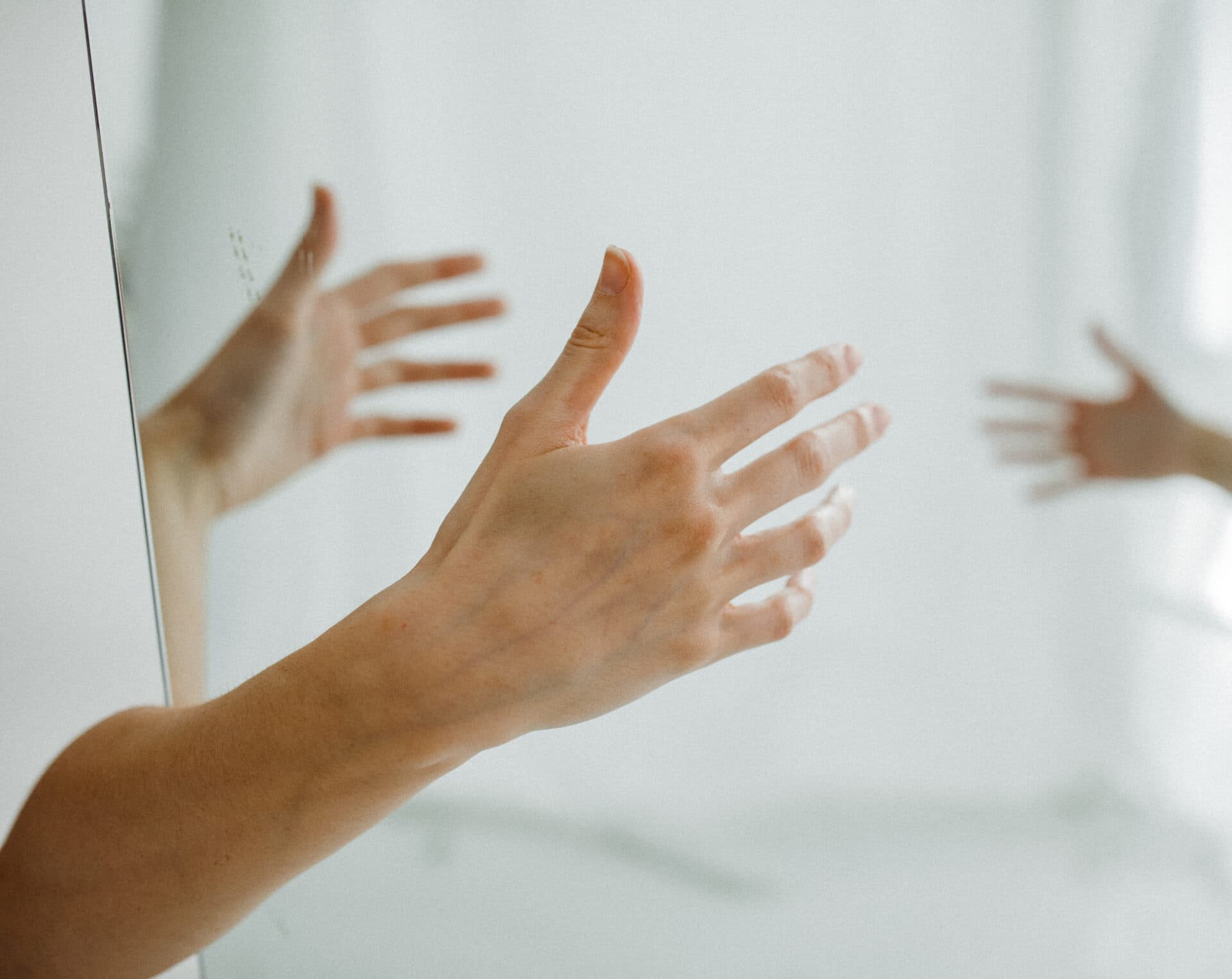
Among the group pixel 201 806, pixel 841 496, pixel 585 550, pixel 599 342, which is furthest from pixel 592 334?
pixel 201 806

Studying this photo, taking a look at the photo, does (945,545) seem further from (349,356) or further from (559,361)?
(349,356)

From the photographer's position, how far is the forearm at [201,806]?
0.54m

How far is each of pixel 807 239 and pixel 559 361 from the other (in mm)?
282

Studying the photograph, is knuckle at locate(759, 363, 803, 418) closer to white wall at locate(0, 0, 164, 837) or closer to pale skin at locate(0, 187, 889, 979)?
pale skin at locate(0, 187, 889, 979)

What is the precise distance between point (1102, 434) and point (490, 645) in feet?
1.57

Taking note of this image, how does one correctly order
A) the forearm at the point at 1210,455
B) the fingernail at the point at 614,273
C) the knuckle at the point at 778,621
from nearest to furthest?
the fingernail at the point at 614,273 → the knuckle at the point at 778,621 → the forearm at the point at 1210,455

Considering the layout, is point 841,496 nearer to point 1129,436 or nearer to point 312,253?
point 1129,436

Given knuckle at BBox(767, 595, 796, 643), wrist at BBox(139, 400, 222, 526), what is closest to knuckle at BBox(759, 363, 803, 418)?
knuckle at BBox(767, 595, 796, 643)

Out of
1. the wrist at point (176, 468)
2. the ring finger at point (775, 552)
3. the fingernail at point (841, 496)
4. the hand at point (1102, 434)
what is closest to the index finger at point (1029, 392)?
the hand at point (1102, 434)

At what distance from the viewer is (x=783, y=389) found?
1.75 ft

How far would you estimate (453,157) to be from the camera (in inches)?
29.9

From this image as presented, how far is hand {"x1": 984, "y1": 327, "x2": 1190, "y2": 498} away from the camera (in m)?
0.71

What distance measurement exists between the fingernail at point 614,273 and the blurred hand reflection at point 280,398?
0.93 ft

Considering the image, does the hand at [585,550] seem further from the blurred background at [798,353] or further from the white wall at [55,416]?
the white wall at [55,416]
